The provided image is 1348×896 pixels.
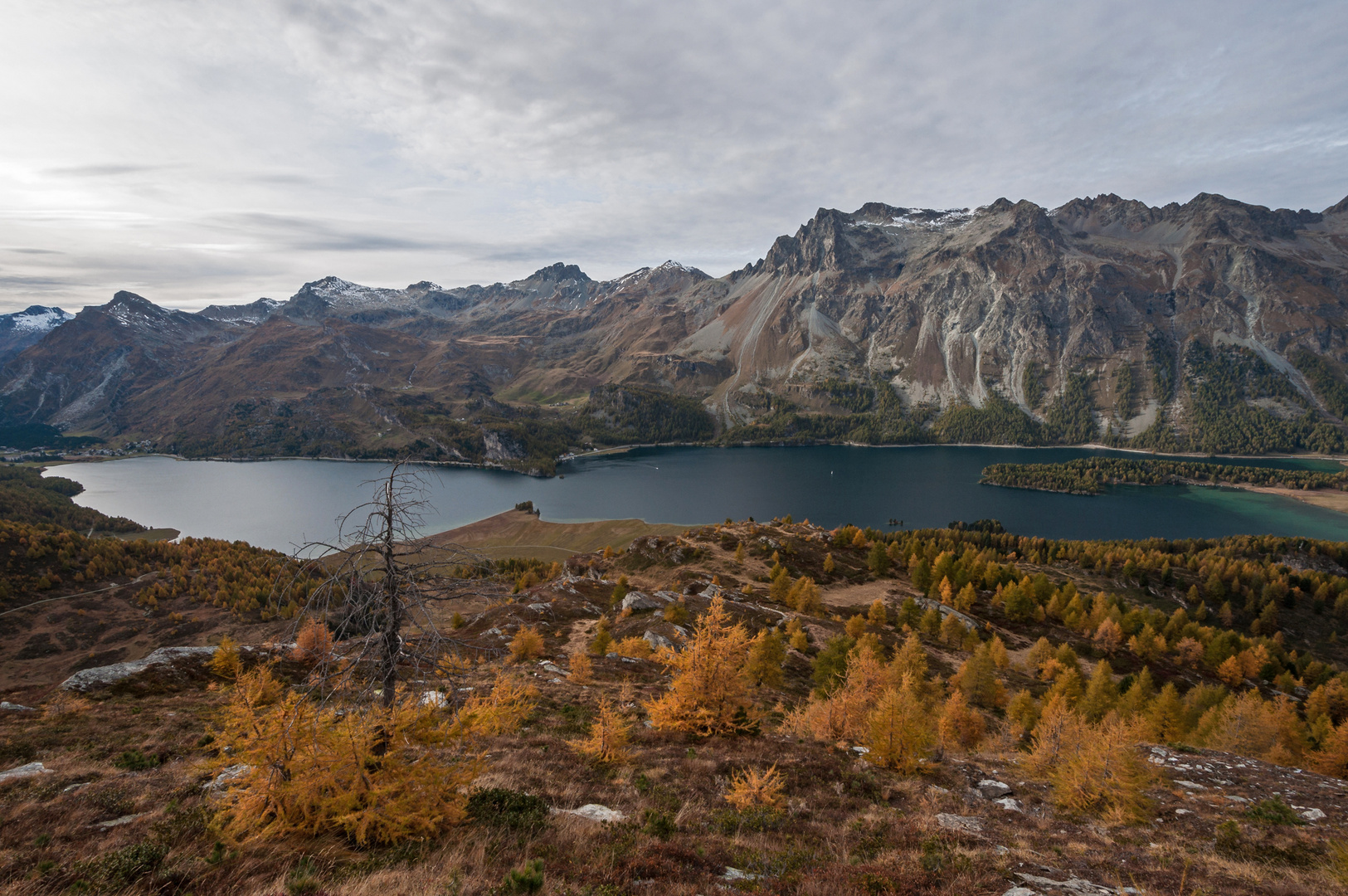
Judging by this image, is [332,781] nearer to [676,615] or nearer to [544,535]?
[676,615]

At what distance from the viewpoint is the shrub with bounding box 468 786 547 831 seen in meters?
12.2

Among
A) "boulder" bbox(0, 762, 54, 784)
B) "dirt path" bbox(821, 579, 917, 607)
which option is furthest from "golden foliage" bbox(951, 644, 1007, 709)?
"boulder" bbox(0, 762, 54, 784)

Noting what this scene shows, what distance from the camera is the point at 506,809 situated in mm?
12914

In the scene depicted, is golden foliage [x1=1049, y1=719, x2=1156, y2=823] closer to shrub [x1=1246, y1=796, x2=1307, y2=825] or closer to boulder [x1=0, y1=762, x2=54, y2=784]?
shrub [x1=1246, y1=796, x2=1307, y2=825]

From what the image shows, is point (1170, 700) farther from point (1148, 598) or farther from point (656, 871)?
point (1148, 598)

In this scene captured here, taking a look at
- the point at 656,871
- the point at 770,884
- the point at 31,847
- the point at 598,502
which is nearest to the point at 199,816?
the point at 31,847

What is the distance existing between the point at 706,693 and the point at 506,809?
11021 millimetres

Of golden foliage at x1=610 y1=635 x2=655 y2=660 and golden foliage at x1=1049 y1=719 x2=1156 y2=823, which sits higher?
golden foliage at x1=1049 y1=719 x2=1156 y2=823

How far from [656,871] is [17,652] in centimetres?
9341

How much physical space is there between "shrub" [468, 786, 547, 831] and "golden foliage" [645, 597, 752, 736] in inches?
356

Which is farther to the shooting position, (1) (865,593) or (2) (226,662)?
(1) (865,593)

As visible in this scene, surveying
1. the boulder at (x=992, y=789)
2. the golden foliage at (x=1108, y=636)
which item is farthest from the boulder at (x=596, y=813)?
the golden foliage at (x=1108, y=636)

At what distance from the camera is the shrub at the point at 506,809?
12.2 m

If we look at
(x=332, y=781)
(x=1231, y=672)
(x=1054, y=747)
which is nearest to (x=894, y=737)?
(x=1054, y=747)
